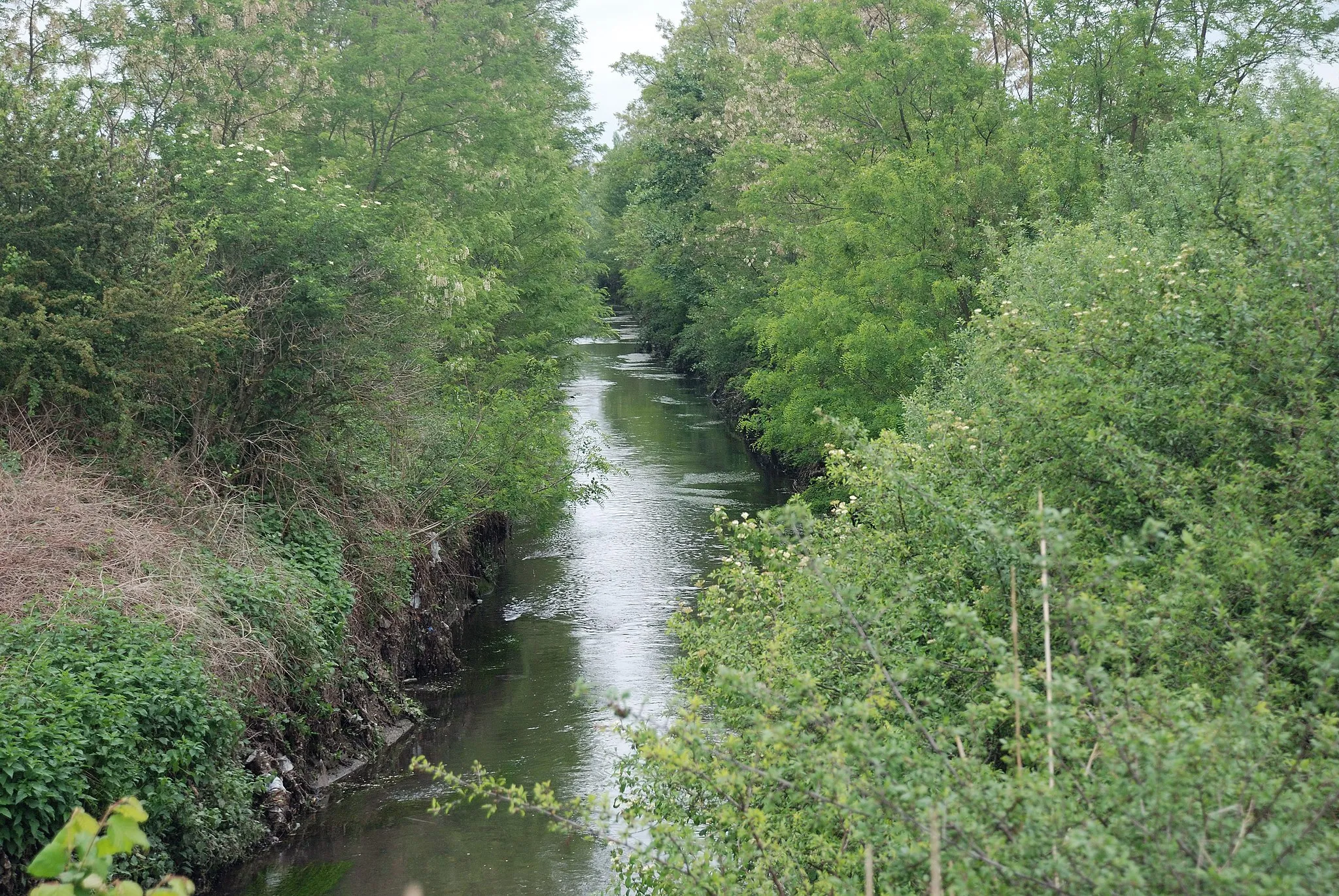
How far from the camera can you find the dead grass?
421 inches

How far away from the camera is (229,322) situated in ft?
44.1

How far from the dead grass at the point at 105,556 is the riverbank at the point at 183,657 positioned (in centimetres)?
2

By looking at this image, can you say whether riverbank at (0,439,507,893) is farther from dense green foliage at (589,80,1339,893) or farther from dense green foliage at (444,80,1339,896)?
dense green foliage at (589,80,1339,893)

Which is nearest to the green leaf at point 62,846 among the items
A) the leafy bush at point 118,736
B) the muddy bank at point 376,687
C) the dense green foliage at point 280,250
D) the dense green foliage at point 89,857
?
the dense green foliage at point 89,857

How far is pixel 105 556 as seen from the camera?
37.8 feet

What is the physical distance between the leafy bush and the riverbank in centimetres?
2

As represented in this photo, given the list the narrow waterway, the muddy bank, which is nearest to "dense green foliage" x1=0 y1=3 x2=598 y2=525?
the muddy bank

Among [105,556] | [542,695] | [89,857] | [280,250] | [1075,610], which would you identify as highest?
[280,250]

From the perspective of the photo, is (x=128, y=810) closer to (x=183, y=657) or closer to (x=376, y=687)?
(x=183, y=657)

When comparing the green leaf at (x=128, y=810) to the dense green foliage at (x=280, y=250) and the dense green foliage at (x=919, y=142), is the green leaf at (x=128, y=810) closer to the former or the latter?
the dense green foliage at (x=280, y=250)

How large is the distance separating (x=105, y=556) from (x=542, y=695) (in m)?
6.77

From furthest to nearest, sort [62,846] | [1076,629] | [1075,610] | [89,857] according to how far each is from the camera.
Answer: [1076,629] → [1075,610] → [89,857] → [62,846]

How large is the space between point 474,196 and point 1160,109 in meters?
14.2

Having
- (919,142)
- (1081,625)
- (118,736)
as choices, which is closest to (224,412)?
(118,736)
